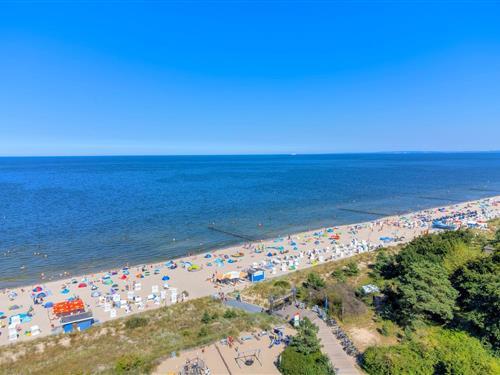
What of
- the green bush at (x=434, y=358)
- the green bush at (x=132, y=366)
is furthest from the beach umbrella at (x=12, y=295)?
the green bush at (x=434, y=358)

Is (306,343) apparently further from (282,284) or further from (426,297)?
(282,284)

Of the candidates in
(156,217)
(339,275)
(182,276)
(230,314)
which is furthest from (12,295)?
(339,275)

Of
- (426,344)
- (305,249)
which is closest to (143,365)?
(426,344)

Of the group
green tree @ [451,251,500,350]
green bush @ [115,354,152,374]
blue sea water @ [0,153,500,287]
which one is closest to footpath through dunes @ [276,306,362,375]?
green tree @ [451,251,500,350]

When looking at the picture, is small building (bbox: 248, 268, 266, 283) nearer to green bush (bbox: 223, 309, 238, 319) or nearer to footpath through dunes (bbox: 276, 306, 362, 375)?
green bush (bbox: 223, 309, 238, 319)

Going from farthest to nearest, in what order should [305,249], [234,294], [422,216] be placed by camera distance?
[422,216]
[305,249]
[234,294]

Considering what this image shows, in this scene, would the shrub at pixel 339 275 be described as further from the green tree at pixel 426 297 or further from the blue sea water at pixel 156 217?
the blue sea water at pixel 156 217

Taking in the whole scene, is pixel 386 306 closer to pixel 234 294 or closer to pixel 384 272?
pixel 384 272
